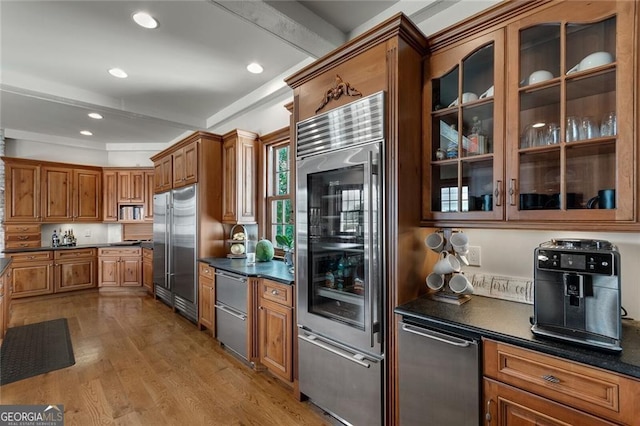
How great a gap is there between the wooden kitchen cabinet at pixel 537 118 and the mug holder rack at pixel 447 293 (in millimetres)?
163

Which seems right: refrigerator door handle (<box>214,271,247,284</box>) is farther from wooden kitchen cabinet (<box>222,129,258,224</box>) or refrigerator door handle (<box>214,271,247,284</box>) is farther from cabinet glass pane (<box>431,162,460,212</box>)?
cabinet glass pane (<box>431,162,460,212</box>)

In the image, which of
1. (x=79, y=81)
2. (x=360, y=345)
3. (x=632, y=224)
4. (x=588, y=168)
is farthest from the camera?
(x=79, y=81)

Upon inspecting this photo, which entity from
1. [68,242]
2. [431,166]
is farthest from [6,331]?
[431,166]

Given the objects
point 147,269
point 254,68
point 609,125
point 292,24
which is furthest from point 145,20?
point 147,269

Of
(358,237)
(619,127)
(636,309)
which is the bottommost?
(636,309)

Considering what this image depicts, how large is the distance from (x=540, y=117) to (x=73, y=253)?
6.92 meters

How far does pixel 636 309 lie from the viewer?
1.49 meters

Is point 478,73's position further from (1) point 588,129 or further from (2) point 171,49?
(2) point 171,49

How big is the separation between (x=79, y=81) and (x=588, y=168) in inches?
188

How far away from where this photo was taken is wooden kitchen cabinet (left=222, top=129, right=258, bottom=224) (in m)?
3.77

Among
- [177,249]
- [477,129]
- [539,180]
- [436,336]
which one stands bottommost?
[436,336]

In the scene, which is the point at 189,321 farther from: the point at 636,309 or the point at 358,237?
the point at 636,309

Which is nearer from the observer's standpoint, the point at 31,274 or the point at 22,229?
the point at 31,274

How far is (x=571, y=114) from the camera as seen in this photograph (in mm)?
1473
